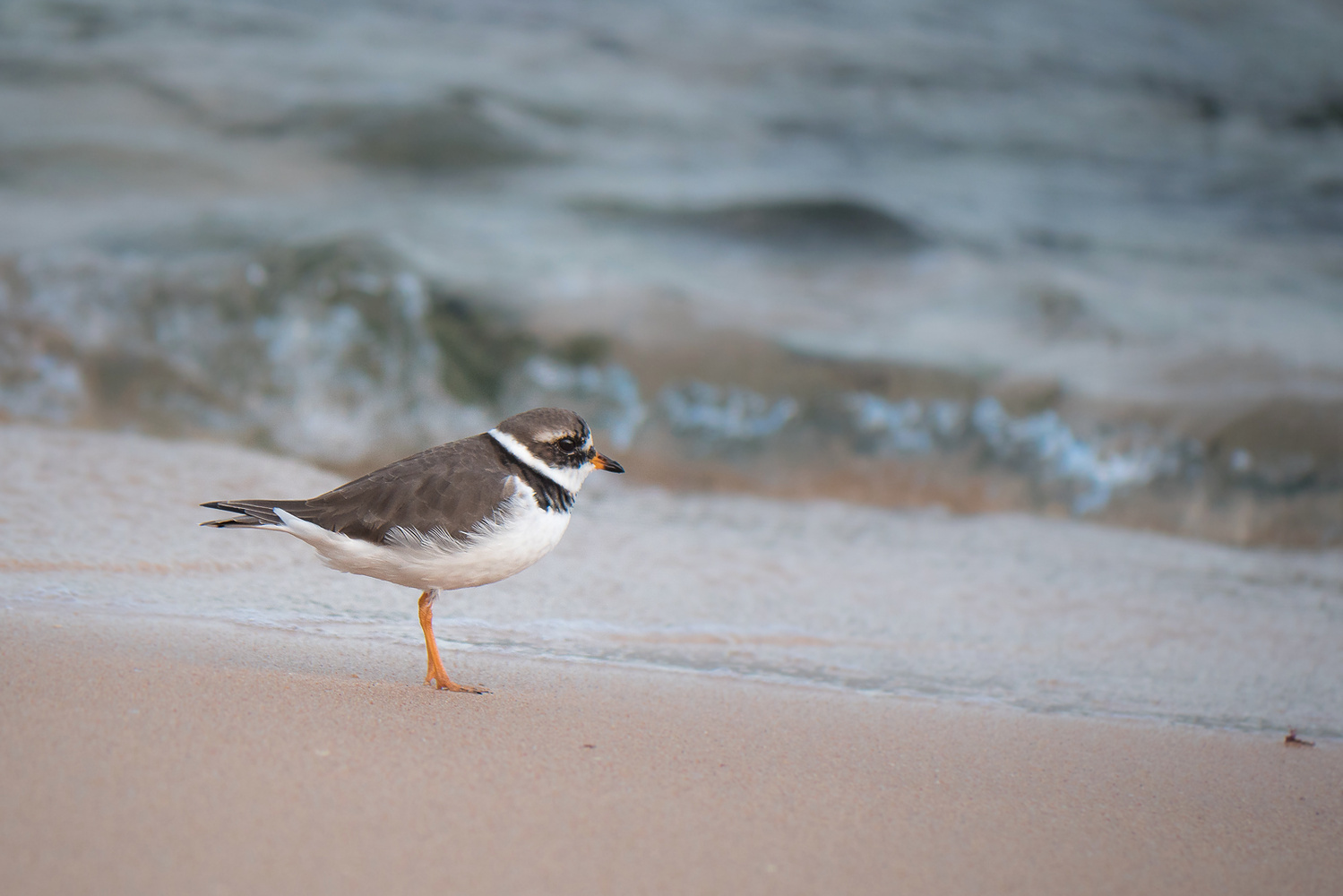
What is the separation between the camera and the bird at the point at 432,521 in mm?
3365

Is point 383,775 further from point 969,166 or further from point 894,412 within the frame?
point 969,166

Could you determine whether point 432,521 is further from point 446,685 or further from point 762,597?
point 762,597

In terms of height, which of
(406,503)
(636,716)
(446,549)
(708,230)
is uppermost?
(708,230)

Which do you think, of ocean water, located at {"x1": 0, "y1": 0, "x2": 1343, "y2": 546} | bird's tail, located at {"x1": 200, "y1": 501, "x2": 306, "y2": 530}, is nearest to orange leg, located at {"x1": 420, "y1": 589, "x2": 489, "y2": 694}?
bird's tail, located at {"x1": 200, "y1": 501, "x2": 306, "y2": 530}

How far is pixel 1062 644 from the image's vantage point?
4473 mm

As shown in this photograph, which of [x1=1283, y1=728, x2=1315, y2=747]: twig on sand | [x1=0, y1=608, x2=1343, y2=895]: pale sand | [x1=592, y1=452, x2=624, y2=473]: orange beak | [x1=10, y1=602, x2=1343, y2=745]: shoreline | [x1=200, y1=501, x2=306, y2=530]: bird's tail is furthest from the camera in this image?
[x1=592, y1=452, x2=624, y2=473]: orange beak

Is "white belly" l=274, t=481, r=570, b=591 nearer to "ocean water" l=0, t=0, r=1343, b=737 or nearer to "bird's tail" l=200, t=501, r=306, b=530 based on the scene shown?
"bird's tail" l=200, t=501, r=306, b=530

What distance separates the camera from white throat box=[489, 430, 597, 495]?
11.9ft

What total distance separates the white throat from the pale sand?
613 mm

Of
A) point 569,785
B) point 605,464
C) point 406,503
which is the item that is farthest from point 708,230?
point 569,785

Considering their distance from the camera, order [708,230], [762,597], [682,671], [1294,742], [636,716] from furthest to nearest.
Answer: [708,230]
[762,597]
[682,671]
[1294,742]
[636,716]

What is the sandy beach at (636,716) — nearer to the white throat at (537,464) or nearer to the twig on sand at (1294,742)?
the twig on sand at (1294,742)

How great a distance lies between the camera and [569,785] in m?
2.66

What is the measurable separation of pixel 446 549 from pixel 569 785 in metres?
0.95
